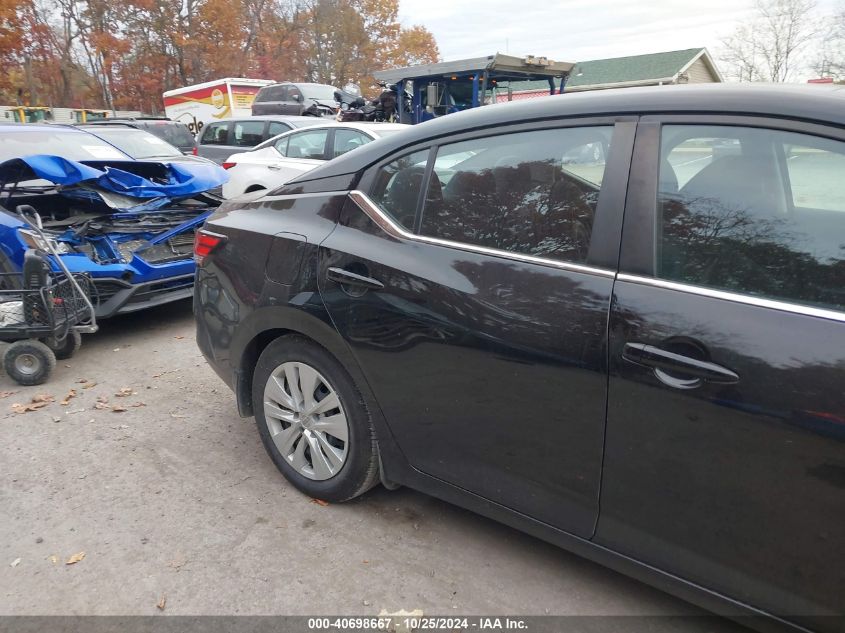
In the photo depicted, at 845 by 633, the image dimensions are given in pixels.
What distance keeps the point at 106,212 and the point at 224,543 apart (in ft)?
12.5

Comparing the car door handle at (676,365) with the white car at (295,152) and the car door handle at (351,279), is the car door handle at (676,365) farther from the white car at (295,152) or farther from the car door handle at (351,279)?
the white car at (295,152)

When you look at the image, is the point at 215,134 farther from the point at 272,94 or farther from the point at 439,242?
the point at 439,242

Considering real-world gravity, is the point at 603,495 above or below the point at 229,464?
above

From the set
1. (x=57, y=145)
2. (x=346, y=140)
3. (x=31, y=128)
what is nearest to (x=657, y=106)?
(x=57, y=145)

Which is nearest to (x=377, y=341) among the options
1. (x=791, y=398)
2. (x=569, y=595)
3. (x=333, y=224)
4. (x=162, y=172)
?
(x=333, y=224)

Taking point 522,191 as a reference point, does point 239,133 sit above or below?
above

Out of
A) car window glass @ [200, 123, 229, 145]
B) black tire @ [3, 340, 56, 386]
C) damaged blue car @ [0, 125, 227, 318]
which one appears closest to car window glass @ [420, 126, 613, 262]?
black tire @ [3, 340, 56, 386]

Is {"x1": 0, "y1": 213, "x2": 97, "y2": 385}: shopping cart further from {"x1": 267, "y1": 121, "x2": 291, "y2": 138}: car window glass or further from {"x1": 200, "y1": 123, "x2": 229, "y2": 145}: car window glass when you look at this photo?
{"x1": 200, "y1": 123, "x2": 229, "y2": 145}: car window glass

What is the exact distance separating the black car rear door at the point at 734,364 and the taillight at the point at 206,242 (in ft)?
6.84

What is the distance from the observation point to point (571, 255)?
205 centimetres

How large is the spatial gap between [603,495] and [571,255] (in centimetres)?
79

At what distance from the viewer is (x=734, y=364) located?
1.69 m

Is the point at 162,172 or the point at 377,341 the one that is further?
the point at 162,172

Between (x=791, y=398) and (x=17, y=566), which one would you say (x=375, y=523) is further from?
(x=791, y=398)
